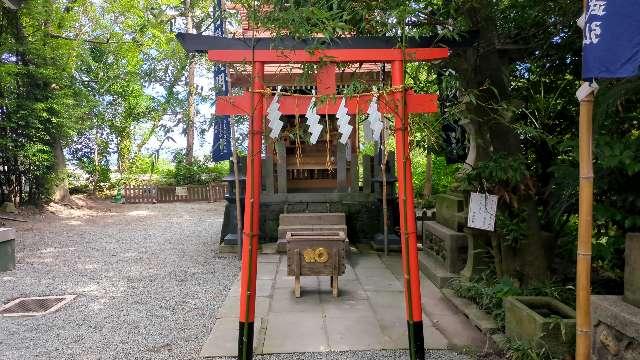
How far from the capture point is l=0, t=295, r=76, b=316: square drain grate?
5230mm

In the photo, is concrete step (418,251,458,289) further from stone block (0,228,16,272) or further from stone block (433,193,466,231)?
stone block (0,228,16,272)

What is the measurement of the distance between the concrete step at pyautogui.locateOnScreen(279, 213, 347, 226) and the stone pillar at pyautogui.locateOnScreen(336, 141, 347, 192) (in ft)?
3.32

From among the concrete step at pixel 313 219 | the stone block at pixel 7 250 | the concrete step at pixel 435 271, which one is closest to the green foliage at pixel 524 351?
the concrete step at pixel 435 271

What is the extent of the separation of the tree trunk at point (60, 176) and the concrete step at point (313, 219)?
9788 mm

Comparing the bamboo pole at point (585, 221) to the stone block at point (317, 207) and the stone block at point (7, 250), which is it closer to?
the stone block at point (317, 207)

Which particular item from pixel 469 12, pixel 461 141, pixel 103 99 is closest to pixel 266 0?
pixel 469 12

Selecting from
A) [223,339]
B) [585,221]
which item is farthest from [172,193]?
[585,221]

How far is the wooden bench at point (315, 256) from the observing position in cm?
545

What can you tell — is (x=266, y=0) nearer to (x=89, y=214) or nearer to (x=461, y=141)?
(x=461, y=141)

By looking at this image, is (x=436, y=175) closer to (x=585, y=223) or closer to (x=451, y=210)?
(x=451, y=210)

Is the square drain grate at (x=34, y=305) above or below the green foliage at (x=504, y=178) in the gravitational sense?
below

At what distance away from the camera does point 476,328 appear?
4.41 meters

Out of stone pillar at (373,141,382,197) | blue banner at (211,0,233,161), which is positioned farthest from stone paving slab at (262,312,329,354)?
stone pillar at (373,141,382,197)

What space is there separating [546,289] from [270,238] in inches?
220
